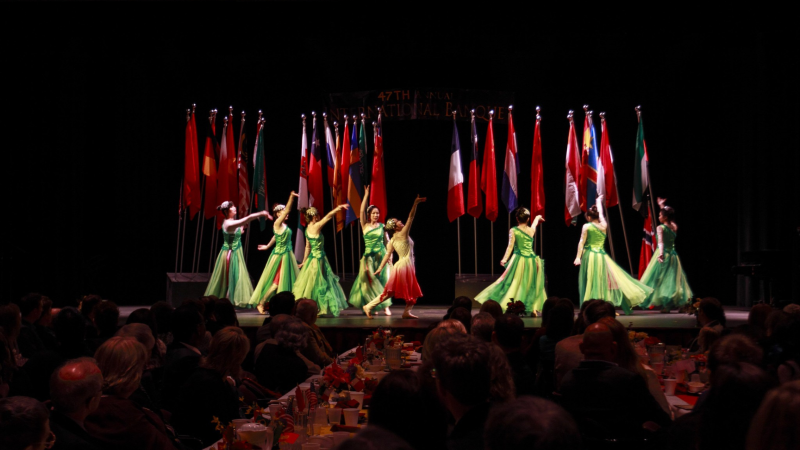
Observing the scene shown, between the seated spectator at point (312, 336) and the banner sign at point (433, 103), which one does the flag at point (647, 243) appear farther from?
the seated spectator at point (312, 336)

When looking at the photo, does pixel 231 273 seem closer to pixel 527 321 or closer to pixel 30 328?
Answer: pixel 527 321

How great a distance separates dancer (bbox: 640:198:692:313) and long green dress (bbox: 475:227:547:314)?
172 cm

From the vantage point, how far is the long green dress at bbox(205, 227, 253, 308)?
1188cm

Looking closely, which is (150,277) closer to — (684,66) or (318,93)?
(318,93)

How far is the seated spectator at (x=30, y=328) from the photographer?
5942mm

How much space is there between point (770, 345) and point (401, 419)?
2857mm

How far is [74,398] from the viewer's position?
2.87m

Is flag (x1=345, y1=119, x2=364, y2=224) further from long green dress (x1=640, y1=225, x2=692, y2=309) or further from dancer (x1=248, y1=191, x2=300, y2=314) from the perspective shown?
long green dress (x1=640, y1=225, x2=692, y2=309)

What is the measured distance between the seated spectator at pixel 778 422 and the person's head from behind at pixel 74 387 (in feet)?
7.33

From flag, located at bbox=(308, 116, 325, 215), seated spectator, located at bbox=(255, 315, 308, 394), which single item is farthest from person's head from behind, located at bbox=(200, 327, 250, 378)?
flag, located at bbox=(308, 116, 325, 215)

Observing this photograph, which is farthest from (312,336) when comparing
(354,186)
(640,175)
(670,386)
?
(640,175)

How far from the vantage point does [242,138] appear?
1322 cm

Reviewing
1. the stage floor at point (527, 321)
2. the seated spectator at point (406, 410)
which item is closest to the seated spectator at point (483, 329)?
the seated spectator at point (406, 410)

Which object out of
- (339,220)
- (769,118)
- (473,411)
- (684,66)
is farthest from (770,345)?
(684,66)
